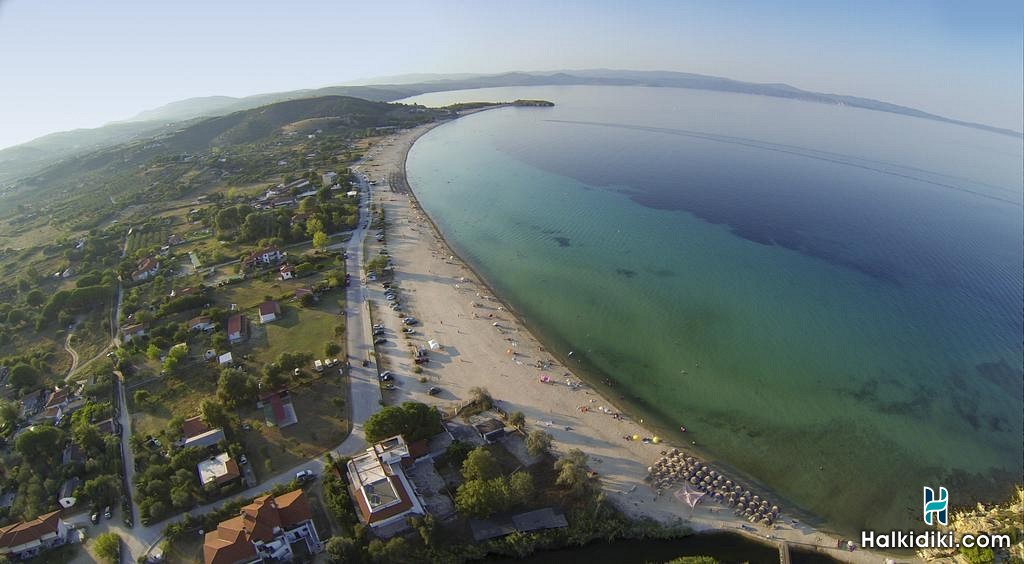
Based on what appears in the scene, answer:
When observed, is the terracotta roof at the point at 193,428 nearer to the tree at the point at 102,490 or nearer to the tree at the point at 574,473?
the tree at the point at 102,490

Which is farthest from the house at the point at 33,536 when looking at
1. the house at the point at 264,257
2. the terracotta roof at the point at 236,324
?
the house at the point at 264,257

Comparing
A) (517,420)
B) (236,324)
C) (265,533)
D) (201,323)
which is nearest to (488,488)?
(517,420)

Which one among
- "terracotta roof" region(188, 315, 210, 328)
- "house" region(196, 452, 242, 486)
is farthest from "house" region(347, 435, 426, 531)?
"terracotta roof" region(188, 315, 210, 328)

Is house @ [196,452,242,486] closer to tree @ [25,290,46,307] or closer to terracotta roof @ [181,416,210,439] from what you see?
terracotta roof @ [181,416,210,439]

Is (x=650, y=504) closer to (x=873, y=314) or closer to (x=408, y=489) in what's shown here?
(x=408, y=489)

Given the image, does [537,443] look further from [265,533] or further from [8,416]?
[8,416]

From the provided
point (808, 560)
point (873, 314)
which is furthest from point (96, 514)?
point (873, 314)
